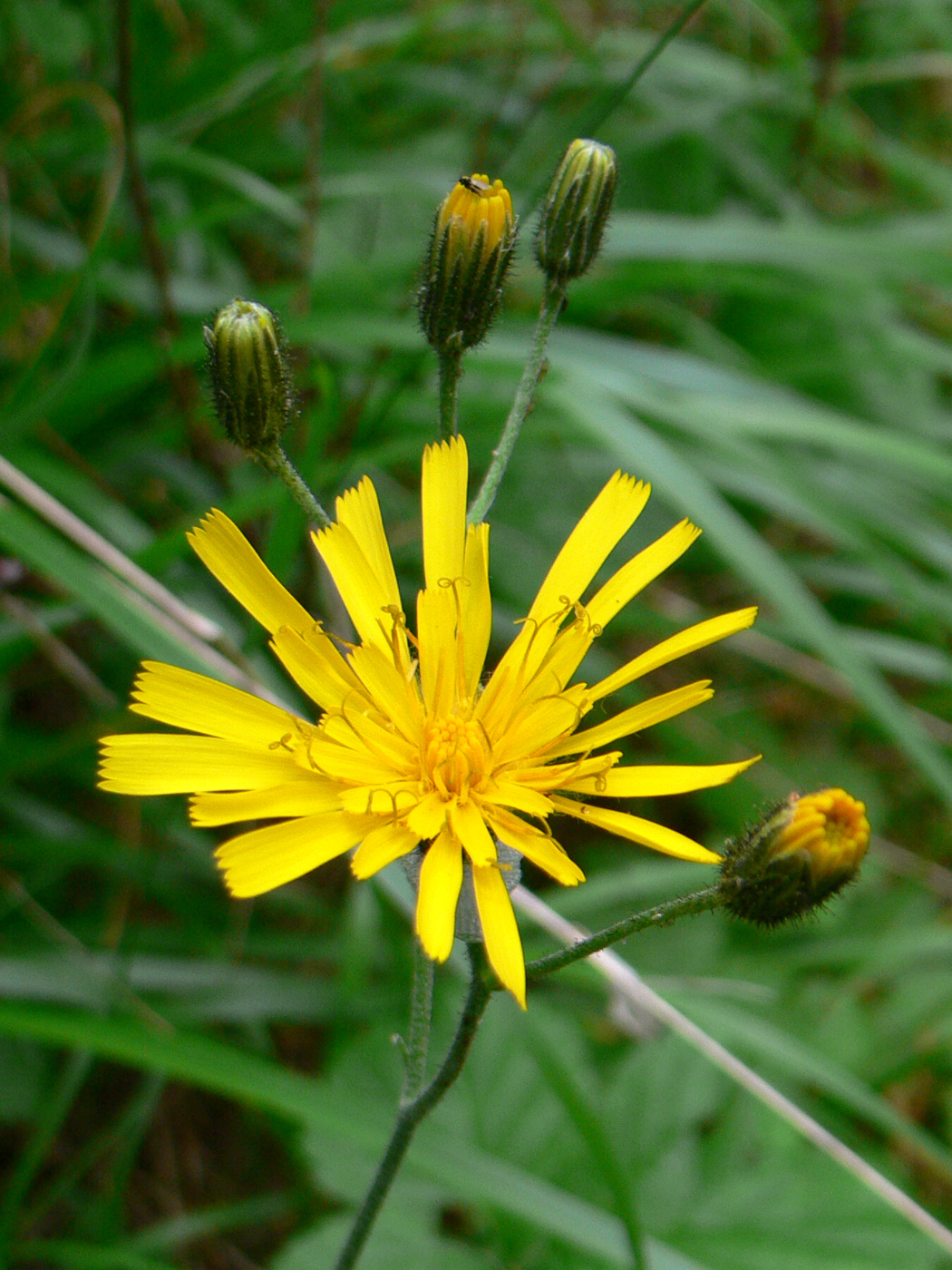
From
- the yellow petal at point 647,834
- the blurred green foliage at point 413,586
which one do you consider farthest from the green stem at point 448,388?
the yellow petal at point 647,834

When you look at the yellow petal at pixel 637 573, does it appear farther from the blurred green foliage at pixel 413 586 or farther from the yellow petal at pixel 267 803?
the blurred green foliage at pixel 413 586

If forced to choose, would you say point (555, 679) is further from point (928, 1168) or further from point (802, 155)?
point (802, 155)

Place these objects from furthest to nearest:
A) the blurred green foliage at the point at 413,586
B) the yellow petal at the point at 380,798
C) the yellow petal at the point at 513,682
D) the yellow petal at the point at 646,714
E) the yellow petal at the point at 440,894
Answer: the blurred green foliage at the point at 413,586 < the yellow petal at the point at 513,682 < the yellow petal at the point at 646,714 < the yellow petal at the point at 380,798 < the yellow petal at the point at 440,894

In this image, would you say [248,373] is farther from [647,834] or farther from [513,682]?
[647,834]

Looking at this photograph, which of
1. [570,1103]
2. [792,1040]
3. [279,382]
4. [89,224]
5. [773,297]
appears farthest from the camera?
[773,297]

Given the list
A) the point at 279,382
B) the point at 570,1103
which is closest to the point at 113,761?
the point at 279,382

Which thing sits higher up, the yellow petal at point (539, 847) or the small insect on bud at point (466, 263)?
the small insect on bud at point (466, 263)

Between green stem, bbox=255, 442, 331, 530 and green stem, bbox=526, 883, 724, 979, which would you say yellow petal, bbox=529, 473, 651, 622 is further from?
green stem, bbox=526, 883, 724, 979
